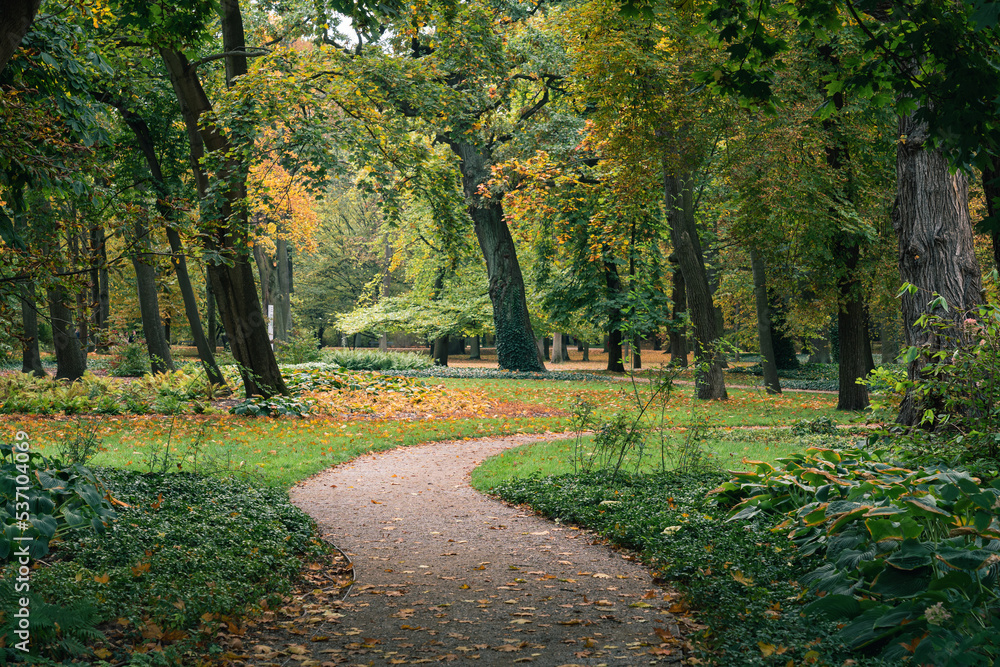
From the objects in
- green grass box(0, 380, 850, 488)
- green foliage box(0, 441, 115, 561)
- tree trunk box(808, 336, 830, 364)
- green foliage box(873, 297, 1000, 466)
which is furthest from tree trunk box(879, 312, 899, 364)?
green foliage box(0, 441, 115, 561)

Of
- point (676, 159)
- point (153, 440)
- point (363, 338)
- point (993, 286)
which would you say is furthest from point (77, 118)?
point (363, 338)

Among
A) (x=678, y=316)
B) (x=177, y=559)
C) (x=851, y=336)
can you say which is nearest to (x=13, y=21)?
(x=177, y=559)

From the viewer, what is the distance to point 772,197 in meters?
13.2

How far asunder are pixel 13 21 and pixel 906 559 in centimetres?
532

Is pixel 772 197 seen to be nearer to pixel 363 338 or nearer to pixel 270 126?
pixel 270 126

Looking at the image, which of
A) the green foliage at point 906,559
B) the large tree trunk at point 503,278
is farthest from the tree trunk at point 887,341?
the green foliage at point 906,559

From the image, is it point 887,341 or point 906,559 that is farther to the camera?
point 887,341

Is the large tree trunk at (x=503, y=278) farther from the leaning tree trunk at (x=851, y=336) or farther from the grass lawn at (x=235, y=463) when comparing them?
the leaning tree trunk at (x=851, y=336)

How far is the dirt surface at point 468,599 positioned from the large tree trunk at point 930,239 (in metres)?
4.89

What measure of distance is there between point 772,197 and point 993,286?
23.6 feet

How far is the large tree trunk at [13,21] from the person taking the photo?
11.7 feet

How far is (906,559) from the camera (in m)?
3.55

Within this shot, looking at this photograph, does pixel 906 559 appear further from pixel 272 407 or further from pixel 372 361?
pixel 372 361

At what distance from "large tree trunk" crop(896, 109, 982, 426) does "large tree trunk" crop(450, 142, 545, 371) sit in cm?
1577
